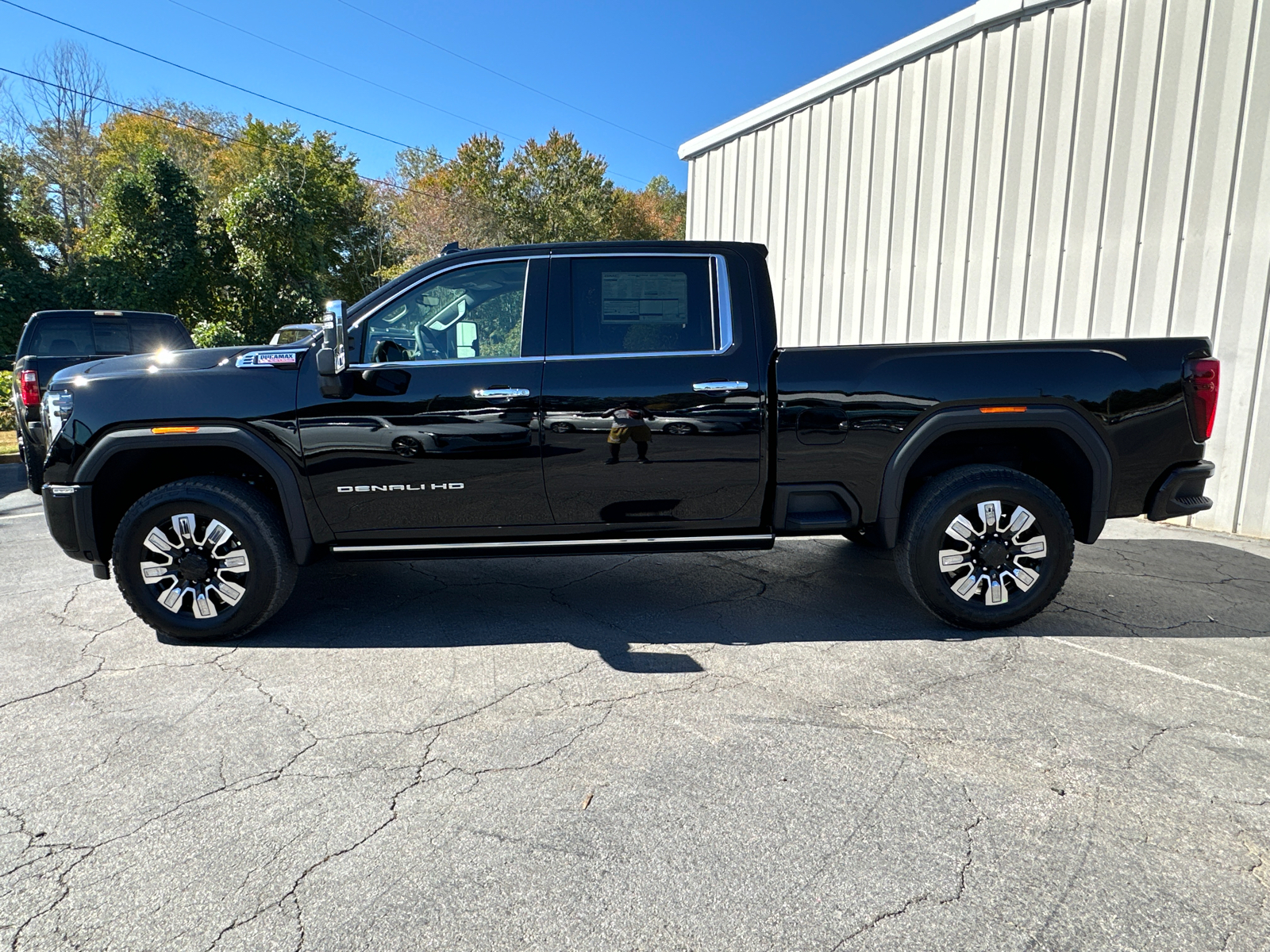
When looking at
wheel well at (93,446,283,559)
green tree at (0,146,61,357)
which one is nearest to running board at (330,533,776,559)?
wheel well at (93,446,283,559)

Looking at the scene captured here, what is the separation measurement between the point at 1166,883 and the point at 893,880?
0.78 metres

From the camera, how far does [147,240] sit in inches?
829

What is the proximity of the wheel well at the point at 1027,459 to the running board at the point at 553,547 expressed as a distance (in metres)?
0.99

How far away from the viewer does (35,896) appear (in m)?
2.28

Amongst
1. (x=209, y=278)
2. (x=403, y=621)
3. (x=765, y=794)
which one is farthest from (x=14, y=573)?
(x=209, y=278)

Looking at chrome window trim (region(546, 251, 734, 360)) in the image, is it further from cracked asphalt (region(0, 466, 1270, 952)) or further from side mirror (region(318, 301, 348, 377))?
cracked asphalt (region(0, 466, 1270, 952))

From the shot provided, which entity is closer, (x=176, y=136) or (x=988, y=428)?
(x=988, y=428)

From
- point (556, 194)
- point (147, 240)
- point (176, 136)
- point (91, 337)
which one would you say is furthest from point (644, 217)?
point (91, 337)

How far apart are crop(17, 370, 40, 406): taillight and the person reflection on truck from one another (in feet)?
21.1

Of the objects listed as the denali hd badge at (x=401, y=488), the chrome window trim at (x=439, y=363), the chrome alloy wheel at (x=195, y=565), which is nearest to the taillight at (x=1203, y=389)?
the chrome window trim at (x=439, y=363)

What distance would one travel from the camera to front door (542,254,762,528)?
4.11 m

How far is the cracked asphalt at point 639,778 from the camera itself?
7.22ft

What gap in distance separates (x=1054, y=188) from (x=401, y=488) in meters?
6.77

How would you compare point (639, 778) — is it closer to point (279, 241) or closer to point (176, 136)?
point (279, 241)
